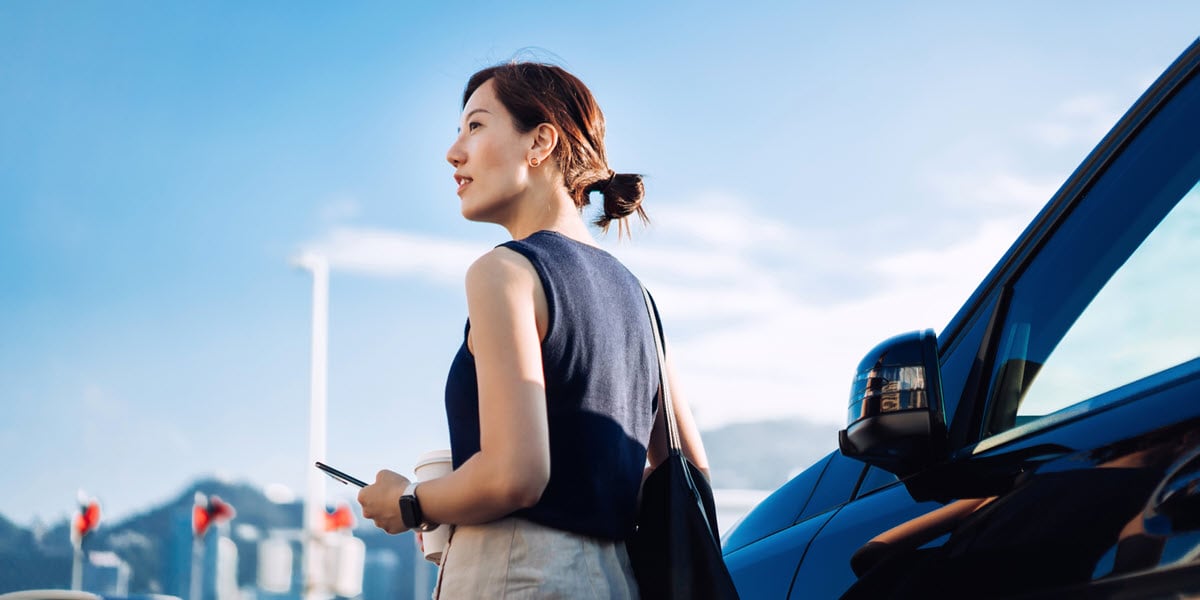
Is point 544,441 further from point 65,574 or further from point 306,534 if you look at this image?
point 65,574

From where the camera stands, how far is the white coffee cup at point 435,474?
1.75m

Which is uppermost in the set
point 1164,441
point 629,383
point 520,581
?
point 629,383

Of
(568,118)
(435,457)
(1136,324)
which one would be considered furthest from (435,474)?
(1136,324)

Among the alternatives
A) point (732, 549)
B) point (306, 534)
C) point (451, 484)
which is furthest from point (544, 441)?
point (306, 534)

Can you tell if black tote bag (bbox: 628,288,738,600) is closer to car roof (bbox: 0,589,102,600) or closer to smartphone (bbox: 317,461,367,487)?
smartphone (bbox: 317,461,367,487)

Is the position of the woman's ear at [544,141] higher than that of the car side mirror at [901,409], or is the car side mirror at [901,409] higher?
the woman's ear at [544,141]

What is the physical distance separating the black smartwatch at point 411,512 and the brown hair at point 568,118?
0.58 metres

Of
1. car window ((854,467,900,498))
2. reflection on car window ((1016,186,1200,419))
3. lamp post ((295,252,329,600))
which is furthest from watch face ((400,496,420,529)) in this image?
lamp post ((295,252,329,600))

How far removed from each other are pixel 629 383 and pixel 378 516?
0.41 meters

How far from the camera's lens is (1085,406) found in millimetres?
1546

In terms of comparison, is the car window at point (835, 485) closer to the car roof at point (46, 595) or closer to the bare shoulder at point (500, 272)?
the bare shoulder at point (500, 272)

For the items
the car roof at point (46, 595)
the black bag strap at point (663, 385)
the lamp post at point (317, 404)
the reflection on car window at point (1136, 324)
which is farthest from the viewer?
the lamp post at point (317, 404)

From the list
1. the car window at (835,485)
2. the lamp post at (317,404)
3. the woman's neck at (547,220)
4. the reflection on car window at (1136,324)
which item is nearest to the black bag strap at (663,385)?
the woman's neck at (547,220)

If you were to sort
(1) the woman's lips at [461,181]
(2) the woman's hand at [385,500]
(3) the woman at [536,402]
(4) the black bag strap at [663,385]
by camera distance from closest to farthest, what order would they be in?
(3) the woman at [536,402]
(2) the woman's hand at [385,500]
(4) the black bag strap at [663,385]
(1) the woman's lips at [461,181]
